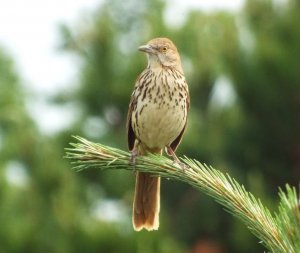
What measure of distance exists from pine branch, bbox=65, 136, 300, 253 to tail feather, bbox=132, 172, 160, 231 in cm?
87

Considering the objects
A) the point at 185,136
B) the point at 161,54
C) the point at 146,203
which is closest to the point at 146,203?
the point at 146,203

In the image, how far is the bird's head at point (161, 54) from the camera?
19.0 feet

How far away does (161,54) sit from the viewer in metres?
5.90

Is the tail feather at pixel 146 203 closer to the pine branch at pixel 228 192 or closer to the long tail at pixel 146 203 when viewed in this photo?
the long tail at pixel 146 203

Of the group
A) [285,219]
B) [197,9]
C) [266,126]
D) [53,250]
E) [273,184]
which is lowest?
[285,219]

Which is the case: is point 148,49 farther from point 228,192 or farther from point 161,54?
point 228,192

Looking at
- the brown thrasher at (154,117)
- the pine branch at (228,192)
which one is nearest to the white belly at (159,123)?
the brown thrasher at (154,117)

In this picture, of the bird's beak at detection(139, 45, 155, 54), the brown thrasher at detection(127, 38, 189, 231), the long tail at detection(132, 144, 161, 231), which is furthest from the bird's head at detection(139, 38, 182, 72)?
the long tail at detection(132, 144, 161, 231)

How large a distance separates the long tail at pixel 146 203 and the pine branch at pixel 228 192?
871 mm

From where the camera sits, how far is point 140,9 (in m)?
15.0

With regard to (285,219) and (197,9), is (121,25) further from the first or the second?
(285,219)

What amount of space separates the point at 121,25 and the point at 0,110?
2267mm

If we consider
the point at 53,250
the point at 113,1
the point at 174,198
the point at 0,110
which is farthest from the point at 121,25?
the point at 53,250

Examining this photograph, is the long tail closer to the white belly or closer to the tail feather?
the tail feather
